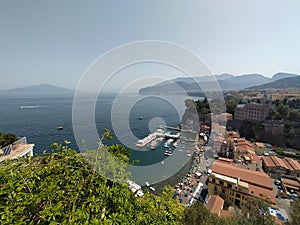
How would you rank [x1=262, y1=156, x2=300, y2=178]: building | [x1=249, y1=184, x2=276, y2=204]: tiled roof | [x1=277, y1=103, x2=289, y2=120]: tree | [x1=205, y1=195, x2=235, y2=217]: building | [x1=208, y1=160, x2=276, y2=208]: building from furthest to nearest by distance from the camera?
1. [x1=277, y1=103, x2=289, y2=120]: tree
2. [x1=262, y1=156, x2=300, y2=178]: building
3. [x1=208, y1=160, x2=276, y2=208]: building
4. [x1=249, y1=184, x2=276, y2=204]: tiled roof
5. [x1=205, y1=195, x2=235, y2=217]: building

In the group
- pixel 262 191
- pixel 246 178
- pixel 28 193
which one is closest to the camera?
pixel 28 193

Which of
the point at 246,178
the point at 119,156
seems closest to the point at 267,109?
the point at 246,178

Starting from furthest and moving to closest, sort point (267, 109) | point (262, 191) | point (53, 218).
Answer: point (267, 109) → point (262, 191) → point (53, 218)

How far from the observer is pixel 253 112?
57.7ft

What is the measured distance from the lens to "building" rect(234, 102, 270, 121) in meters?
17.2

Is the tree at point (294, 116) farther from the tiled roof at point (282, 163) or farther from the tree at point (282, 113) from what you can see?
the tiled roof at point (282, 163)

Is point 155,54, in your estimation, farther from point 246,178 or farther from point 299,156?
point 299,156

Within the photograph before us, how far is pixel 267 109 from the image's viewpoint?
683 inches

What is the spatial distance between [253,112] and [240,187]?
45.4 feet

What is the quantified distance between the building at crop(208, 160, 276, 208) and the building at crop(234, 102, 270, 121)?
39.2 feet

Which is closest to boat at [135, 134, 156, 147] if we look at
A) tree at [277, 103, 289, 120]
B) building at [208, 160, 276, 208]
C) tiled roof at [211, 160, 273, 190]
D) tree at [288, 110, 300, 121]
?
tiled roof at [211, 160, 273, 190]

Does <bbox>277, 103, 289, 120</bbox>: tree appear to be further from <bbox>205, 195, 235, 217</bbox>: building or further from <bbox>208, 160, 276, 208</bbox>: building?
<bbox>205, 195, 235, 217</bbox>: building

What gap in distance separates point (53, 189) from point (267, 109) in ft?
69.6

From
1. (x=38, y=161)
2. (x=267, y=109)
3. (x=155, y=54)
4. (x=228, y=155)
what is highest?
(x=155, y=54)
